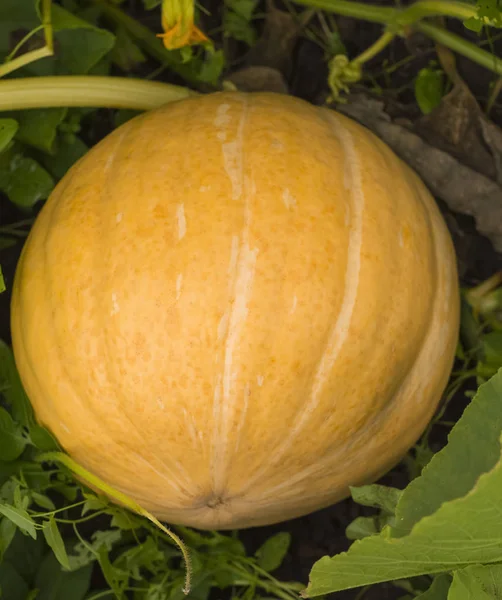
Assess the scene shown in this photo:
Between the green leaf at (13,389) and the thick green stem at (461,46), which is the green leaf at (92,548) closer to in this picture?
the green leaf at (13,389)

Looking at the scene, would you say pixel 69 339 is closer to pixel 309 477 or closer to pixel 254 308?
pixel 254 308

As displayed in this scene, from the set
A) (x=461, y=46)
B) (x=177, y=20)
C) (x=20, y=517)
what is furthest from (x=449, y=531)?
(x=461, y=46)

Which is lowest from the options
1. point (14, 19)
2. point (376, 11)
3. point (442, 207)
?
point (442, 207)

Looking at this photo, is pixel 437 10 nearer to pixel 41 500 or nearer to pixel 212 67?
pixel 212 67

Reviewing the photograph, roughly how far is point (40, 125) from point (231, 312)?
62cm

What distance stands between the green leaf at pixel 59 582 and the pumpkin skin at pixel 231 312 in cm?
29

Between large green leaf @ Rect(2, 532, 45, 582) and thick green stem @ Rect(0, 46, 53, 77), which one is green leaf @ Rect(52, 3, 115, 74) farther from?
large green leaf @ Rect(2, 532, 45, 582)

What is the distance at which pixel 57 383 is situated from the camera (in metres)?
1.31

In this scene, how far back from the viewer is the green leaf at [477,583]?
44.2 inches

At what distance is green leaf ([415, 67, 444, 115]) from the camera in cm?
176

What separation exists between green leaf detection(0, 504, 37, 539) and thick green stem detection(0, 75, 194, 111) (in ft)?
2.13

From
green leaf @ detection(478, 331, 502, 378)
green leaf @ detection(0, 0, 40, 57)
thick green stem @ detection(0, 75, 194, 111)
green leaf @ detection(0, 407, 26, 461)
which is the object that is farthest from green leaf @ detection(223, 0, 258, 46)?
green leaf @ detection(0, 407, 26, 461)

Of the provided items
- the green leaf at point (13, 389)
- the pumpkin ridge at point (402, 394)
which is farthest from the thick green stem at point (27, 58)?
the pumpkin ridge at point (402, 394)

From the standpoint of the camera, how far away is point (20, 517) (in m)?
1.30
